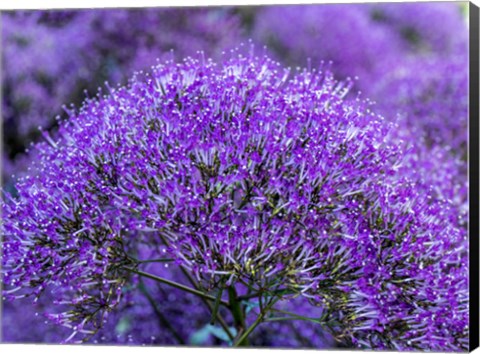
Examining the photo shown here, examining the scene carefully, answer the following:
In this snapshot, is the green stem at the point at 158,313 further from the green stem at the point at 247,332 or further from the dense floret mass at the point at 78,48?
the dense floret mass at the point at 78,48

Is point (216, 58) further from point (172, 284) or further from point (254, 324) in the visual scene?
point (254, 324)

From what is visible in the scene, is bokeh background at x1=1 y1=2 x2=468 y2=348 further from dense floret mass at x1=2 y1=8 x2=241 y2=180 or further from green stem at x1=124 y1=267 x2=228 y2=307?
green stem at x1=124 y1=267 x2=228 y2=307

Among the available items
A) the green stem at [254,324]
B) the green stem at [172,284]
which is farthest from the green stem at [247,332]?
the green stem at [172,284]

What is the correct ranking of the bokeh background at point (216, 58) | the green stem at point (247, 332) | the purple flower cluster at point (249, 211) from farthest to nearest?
the bokeh background at point (216, 58) < the green stem at point (247, 332) < the purple flower cluster at point (249, 211)

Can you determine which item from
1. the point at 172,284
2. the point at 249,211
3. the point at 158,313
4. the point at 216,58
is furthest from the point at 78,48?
the point at 249,211

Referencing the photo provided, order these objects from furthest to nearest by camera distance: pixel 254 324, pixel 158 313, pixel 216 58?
pixel 216 58
pixel 158 313
pixel 254 324

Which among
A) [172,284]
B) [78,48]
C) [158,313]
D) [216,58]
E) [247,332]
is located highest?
[216,58]

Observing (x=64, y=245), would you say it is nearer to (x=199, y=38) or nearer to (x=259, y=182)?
(x=259, y=182)
